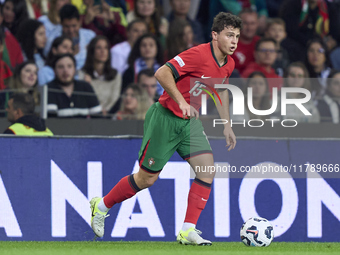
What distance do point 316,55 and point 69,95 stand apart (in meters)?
4.31

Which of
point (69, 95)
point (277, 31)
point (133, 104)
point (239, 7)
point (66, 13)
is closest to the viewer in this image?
point (69, 95)

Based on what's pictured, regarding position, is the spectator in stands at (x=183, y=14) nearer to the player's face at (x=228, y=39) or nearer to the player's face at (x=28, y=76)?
the player's face at (x=28, y=76)

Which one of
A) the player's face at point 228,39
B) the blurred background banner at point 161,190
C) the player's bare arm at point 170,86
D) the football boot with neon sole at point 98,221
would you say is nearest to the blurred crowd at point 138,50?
the blurred background banner at point 161,190

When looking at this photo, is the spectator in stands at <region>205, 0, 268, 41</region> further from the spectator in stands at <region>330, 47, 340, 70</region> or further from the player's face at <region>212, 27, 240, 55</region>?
the player's face at <region>212, 27, 240, 55</region>

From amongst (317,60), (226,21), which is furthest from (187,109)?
(317,60)

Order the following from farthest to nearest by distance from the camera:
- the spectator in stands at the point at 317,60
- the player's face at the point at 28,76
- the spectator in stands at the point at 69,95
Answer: the spectator in stands at the point at 317,60
the player's face at the point at 28,76
the spectator in stands at the point at 69,95

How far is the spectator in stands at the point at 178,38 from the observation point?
1001cm

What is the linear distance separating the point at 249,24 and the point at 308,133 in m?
2.98

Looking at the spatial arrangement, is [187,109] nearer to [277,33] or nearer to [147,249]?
[147,249]

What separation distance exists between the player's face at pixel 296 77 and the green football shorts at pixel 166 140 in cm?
344

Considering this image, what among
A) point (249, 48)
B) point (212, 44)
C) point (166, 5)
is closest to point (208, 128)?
point (212, 44)

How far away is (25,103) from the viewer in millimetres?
7508

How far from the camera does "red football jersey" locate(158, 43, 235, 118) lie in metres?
5.86

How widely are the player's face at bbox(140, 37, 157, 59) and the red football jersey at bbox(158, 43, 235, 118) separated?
3.61 m
